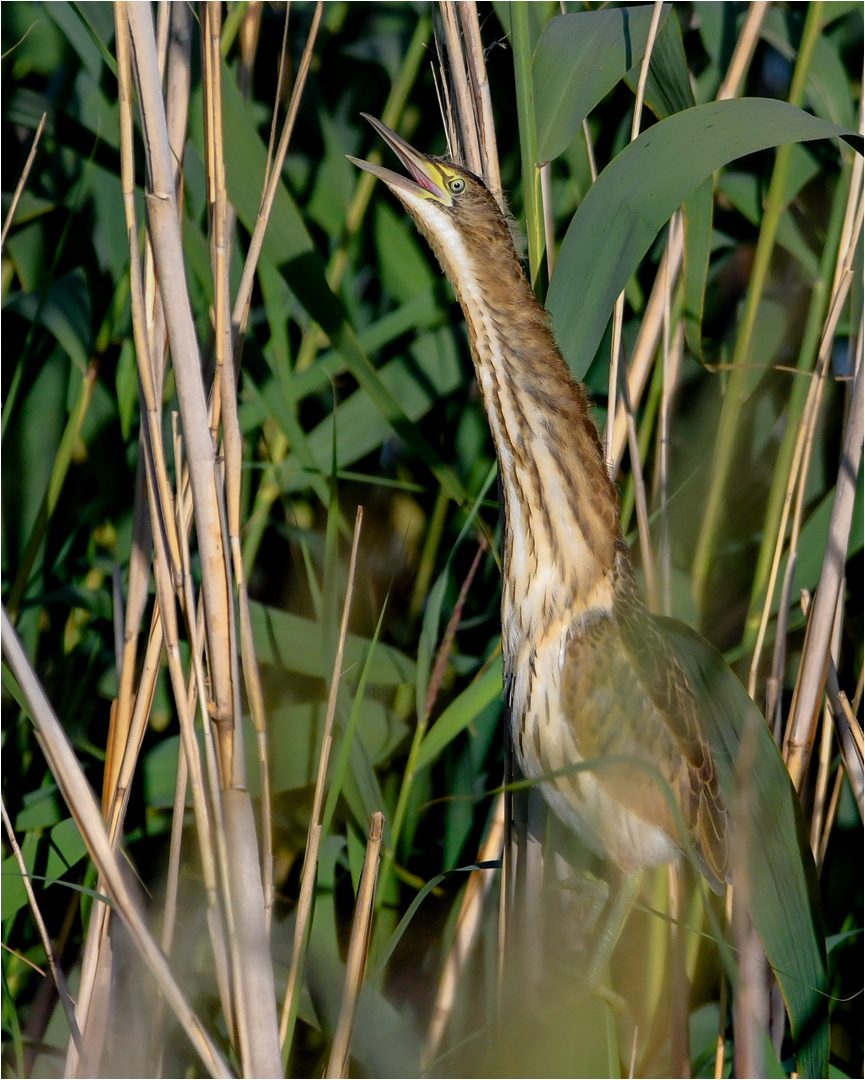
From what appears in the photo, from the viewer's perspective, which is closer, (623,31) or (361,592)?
(623,31)

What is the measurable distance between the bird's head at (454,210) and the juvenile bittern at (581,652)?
2.5 inches

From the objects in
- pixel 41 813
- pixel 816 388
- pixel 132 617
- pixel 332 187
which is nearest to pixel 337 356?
pixel 332 187

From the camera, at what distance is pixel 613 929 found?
34.7 inches

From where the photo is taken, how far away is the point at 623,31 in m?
0.84

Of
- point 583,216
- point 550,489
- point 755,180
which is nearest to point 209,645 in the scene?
point 550,489

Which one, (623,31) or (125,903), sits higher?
(623,31)

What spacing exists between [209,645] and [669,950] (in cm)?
58

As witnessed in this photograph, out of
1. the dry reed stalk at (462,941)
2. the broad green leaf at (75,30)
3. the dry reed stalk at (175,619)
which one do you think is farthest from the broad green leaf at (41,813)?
the broad green leaf at (75,30)

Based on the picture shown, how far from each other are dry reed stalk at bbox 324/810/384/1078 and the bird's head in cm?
49

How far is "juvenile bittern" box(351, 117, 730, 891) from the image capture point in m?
0.84

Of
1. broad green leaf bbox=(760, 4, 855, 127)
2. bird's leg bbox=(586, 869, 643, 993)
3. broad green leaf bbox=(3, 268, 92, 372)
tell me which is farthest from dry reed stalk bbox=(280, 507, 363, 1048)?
broad green leaf bbox=(760, 4, 855, 127)

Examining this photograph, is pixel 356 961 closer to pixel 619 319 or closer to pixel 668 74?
pixel 619 319

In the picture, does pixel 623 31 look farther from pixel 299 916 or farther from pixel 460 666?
pixel 299 916

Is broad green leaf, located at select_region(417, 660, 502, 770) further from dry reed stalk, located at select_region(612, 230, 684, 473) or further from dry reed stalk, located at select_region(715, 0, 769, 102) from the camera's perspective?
dry reed stalk, located at select_region(715, 0, 769, 102)
